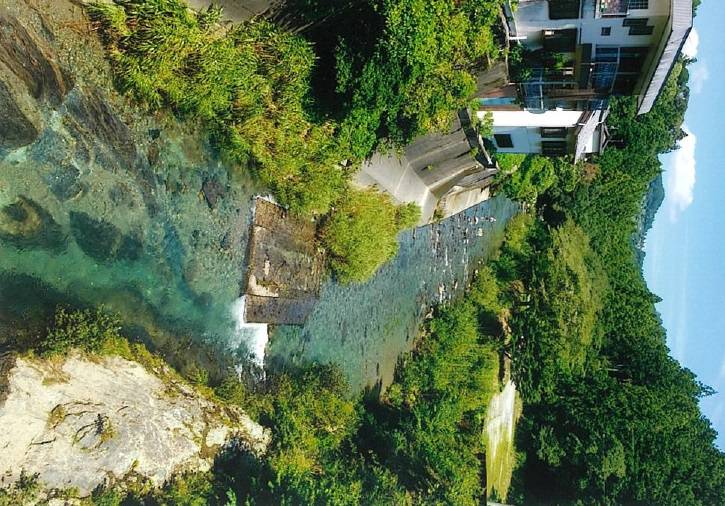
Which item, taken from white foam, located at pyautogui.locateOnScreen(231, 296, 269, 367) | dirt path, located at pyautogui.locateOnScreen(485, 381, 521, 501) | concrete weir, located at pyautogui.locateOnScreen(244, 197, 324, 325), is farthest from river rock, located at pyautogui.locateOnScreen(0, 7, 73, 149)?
dirt path, located at pyautogui.locateOnScreen(485, 381, 521, 501)

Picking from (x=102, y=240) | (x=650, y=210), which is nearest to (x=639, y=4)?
(x=102, y=240)

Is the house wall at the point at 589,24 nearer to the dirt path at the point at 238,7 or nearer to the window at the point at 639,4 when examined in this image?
the window at the point at 639,4

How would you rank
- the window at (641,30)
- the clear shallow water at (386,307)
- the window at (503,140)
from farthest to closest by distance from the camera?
the window at (503,140), the clear shallow water at (386,307), the window at (641,30)

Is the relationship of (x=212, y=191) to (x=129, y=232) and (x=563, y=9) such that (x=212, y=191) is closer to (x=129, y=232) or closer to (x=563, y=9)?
(x=129, y=232)

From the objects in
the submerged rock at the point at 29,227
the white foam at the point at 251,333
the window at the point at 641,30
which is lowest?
the white foam at the point at 251,333

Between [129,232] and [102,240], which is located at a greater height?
[129,232]

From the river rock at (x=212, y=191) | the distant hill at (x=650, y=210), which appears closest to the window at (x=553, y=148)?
the river rock at (x=212, y=191)

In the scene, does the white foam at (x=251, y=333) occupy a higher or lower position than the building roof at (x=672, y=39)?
lower

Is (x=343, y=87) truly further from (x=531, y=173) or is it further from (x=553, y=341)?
(x=531, y=173)
